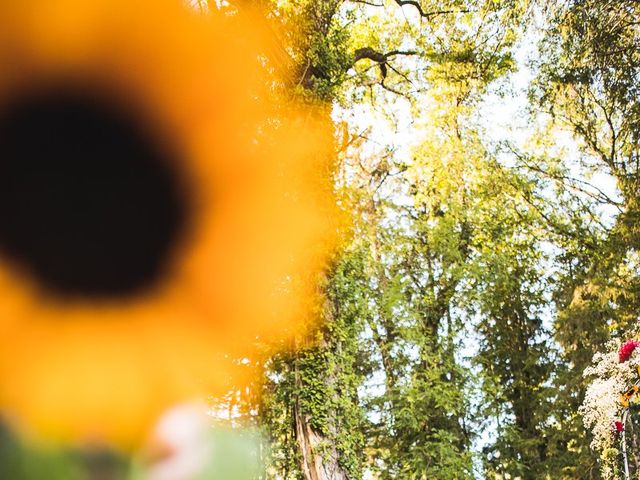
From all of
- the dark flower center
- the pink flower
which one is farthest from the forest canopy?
the dark flower center

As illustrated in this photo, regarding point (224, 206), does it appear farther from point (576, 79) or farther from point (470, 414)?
point (470, 414)

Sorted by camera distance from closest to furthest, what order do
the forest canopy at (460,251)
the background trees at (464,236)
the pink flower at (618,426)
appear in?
the pink flower at (618,426) → the forest canopy at (460,251) → the background trees at (464,236)

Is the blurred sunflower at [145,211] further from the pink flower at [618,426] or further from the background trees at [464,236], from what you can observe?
the pink flower at [618,426]

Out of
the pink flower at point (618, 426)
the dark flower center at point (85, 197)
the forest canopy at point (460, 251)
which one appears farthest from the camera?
the forest canopy at point (460, 251)

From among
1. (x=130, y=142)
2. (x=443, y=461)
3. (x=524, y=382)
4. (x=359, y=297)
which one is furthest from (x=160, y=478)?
(x=524, y=382)

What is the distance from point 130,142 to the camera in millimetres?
8359

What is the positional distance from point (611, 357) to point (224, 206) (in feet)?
16.7

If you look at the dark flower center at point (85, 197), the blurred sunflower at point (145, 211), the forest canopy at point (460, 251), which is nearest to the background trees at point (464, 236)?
the forest canopy at point (460, 251)

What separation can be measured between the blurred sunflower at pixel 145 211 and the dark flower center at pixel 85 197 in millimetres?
19

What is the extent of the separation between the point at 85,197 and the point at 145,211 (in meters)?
0.88

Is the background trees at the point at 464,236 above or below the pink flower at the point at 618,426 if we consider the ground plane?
above

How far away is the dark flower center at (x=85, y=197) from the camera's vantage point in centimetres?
746

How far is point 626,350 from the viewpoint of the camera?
5.88m

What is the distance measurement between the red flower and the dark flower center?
18.5 feet
